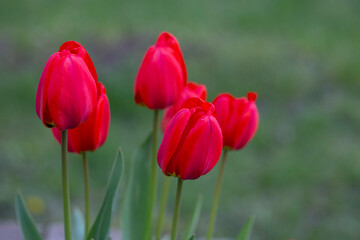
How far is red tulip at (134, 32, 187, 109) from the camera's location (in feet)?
3.45

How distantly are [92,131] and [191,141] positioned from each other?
0.20 metres

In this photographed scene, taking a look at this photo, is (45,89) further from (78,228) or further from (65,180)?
(78,228)

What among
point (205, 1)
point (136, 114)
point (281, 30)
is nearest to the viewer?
point (136, 114)

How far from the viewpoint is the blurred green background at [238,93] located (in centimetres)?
268

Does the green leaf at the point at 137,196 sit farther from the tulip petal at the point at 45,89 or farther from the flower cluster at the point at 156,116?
the tulip petal at the point at 45,89

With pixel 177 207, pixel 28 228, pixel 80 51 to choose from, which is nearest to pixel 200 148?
pixel 177 207

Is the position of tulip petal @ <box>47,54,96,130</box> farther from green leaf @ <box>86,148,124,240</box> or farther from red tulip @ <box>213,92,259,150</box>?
red tulip @ <box>213,92,259,150</box>

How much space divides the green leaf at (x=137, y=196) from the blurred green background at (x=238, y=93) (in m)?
1.34

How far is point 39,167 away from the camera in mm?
2818

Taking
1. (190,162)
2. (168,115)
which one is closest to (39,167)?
(168,115)

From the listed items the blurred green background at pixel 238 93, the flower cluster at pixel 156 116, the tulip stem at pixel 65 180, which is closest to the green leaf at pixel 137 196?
the flower cluster at pixel 156 116

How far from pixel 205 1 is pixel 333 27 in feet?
3.28

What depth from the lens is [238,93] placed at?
3.41 metres

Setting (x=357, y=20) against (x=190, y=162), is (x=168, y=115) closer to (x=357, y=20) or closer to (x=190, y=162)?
(x=190, y=162)
